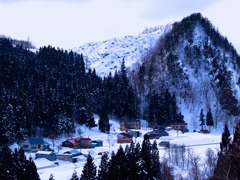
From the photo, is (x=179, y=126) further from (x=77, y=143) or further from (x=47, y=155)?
(x=47, y=155)

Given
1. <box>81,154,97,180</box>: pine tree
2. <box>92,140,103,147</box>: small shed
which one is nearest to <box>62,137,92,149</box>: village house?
<box>92,140,103,147</box>: small shed

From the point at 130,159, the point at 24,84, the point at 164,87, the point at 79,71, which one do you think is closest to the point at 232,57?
the point at 164,87

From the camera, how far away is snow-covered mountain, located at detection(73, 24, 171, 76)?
137125 millimetres

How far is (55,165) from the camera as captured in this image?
50.7 metres

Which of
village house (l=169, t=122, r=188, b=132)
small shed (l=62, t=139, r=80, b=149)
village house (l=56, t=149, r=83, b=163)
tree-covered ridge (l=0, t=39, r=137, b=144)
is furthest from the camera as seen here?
village house (l=169, t=122, r=188, b=132)

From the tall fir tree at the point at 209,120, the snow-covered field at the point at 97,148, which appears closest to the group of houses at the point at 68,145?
the snow-covered field at the point at 97,148

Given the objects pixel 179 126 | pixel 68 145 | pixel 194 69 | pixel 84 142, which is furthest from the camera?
pixel 194 69

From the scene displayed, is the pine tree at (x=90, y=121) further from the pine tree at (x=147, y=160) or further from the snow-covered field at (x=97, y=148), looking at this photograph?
the pine tree at (x=147, y=160)

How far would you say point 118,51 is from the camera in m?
151

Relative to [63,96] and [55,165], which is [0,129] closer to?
[55,165]

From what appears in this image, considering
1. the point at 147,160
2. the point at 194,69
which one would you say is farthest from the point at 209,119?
the point at 147,160

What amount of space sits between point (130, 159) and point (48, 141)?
108ft

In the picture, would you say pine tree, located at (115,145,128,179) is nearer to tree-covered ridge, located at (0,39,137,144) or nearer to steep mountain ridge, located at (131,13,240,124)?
tree-covered ridge, located at (0,39,137,144)

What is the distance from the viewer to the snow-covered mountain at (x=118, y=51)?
137125 mm
